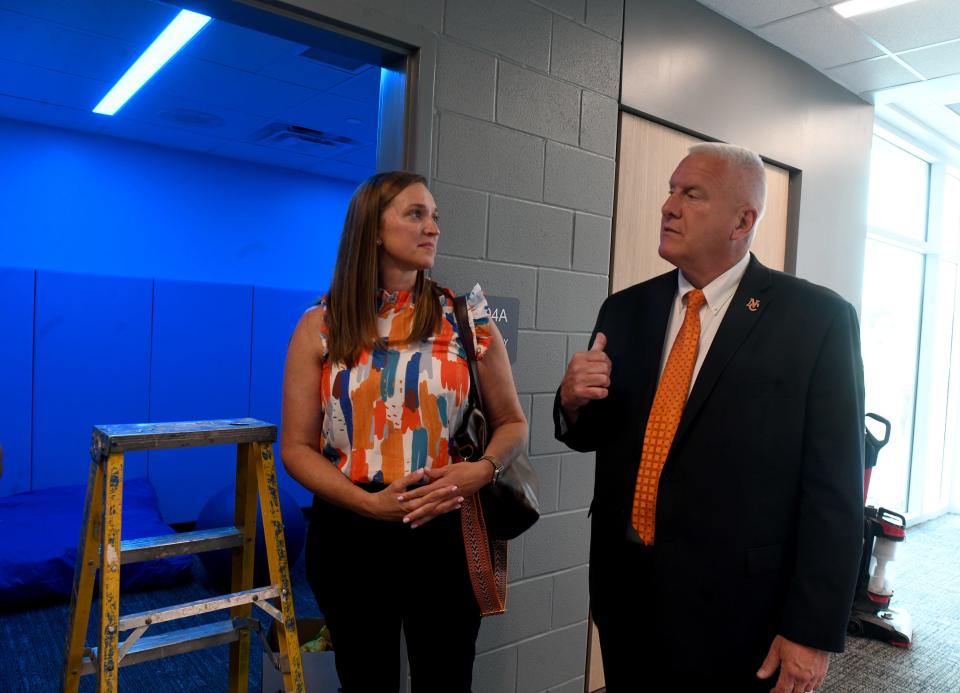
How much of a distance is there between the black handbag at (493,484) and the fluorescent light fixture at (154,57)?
91.4 inches

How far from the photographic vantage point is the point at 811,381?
137cm

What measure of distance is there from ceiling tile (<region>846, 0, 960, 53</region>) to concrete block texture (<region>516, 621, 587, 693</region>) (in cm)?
279

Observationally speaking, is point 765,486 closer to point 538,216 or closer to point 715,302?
point 715,302

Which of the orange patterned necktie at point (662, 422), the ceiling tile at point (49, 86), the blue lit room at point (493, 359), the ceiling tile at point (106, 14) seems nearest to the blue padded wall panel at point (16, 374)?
the blue lit room at point (493, 359)

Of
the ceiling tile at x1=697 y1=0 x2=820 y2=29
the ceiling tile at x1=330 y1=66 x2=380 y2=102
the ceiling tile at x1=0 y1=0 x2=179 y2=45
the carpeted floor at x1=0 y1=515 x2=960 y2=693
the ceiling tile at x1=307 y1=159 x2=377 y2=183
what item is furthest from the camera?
the ceiling tile at x1=307 y1=159 x2=377 y2=183

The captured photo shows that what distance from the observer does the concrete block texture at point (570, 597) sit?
256cm

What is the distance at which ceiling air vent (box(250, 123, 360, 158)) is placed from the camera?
5059 millimetres

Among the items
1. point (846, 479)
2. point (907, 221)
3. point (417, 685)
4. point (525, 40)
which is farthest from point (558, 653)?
point (907, 221)

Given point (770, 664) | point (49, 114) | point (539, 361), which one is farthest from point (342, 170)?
point (770, 664)

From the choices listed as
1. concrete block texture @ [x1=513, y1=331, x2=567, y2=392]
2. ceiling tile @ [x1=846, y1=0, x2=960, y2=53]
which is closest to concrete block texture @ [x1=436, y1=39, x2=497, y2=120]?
concrete block texture @ [x1=513, y1=331, x2=567, y2=392]

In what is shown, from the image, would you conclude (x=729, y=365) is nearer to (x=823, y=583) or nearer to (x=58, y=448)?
(x=823, y=583)

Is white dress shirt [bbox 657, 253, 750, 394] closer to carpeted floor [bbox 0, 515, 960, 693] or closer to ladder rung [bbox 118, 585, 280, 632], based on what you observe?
ladder rung [bbox 118, 585, 280, 632]

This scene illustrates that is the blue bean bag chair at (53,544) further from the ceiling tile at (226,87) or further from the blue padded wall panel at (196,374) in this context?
the ceiling tile at (226,87)

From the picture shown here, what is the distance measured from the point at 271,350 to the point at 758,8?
12.4ft
